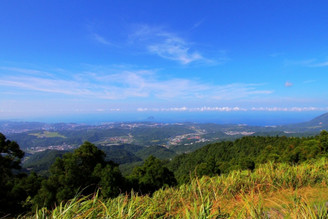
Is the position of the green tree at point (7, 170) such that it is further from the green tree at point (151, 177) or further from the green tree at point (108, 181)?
the green tree at point (151, 177)

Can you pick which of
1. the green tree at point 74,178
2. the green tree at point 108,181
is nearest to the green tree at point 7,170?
the green tree at point 74,178

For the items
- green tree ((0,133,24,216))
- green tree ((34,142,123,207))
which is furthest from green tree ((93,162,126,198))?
green tree ((0,133,24,216))

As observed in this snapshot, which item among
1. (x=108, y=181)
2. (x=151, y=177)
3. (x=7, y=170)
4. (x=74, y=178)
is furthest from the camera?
(x=151, y=177)

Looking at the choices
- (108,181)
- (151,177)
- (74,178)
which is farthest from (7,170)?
(151,177)

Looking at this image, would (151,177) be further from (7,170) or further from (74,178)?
(7,170)

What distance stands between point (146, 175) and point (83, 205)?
15.8m

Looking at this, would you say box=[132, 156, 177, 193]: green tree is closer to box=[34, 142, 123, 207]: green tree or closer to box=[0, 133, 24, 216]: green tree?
box=[34, 142, 123, 207]: green tree

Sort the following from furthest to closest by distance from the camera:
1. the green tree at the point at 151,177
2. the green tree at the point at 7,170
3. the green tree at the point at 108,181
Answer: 1. the green tree at the point at 151,177
2. the green tree at the point at 108,181
3. the green tree at the point at 7,170

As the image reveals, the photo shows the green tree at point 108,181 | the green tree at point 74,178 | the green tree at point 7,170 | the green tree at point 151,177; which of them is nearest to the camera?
the green tree at point 7,170

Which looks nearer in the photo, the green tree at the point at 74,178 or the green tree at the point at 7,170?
the green tree at the point at 7,170

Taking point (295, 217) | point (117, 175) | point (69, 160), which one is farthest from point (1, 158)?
point (295, 217)

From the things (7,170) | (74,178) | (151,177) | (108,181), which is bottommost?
(151,177)

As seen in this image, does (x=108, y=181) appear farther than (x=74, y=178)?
Yes

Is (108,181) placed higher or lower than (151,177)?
higher
